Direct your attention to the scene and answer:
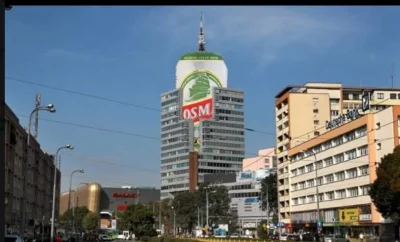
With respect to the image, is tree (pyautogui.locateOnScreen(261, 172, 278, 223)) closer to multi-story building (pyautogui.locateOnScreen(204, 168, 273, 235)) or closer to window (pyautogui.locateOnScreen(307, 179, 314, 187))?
window (pyautogui.locateOnScreen(307, 179, 314, 187))

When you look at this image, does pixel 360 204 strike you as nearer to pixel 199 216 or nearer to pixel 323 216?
pixel 323 216

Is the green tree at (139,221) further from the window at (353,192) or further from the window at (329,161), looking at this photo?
the window at (353,192)

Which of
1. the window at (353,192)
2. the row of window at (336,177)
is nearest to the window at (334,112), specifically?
the row of window at (336,177)

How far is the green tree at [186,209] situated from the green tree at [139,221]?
3430 cm

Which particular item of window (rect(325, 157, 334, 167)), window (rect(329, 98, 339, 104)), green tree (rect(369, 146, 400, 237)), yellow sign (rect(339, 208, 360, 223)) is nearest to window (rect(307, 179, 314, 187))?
window (rect(325, 157, 334, 167))

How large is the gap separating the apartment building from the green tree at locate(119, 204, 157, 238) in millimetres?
32674

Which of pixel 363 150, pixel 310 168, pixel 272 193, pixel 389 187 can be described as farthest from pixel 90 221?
pixel 389 187

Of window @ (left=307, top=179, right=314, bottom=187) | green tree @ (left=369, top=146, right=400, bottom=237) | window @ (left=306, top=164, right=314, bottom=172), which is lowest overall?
green tree @ (left=369, top=146, right=400, bottom=237)

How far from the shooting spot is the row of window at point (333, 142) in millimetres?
99106

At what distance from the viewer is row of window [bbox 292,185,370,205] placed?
9644cm

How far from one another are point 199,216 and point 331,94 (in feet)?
148

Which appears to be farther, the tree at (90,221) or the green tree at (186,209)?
the tree at (90,221)

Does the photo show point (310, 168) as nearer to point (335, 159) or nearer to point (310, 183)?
point (310, 183)

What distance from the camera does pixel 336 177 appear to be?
108062mm
